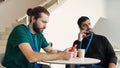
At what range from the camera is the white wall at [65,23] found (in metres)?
4.45

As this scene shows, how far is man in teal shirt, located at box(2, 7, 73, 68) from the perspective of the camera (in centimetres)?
204

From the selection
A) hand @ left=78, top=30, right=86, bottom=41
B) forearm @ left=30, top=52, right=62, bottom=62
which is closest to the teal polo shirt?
forearm @ left=30, top=52, right=62, bottom=62

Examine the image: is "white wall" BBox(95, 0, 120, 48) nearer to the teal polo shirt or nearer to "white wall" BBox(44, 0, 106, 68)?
"white wall" BBox(44, 0, 106, 68)

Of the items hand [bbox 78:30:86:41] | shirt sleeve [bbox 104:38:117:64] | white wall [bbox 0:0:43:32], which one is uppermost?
white wall [bbox 0:0:43:32]

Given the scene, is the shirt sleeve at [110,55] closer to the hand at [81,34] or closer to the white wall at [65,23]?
the hand at [81,34]

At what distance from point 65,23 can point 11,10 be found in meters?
2.82

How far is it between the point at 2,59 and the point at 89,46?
1.17 meters

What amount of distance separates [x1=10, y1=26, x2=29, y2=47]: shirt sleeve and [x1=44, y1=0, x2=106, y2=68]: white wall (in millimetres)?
2096

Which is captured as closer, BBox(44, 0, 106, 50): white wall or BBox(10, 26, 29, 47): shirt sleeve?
BBox(10, 26, 29, 47): shirt sleeve

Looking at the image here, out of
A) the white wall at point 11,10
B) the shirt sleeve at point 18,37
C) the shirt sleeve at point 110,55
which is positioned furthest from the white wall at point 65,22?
the white wall at point 11,10

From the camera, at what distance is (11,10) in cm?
709

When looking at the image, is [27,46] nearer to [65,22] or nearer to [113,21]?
[65,22]

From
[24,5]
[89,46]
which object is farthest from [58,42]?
[24,5]

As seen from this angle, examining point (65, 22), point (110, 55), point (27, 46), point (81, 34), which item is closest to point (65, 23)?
point (65, 22)
